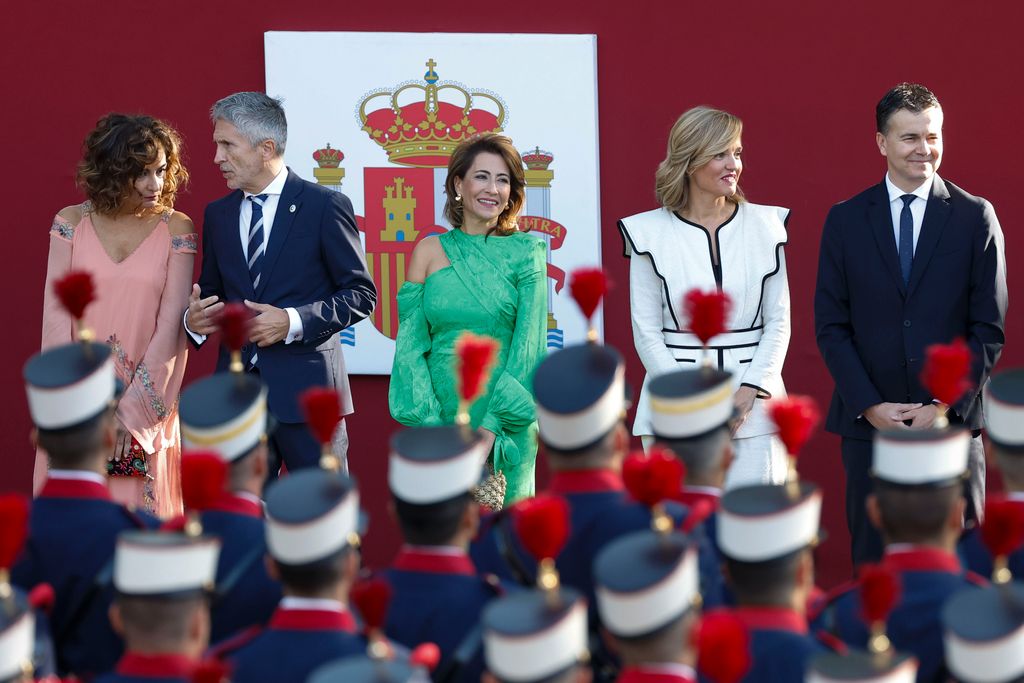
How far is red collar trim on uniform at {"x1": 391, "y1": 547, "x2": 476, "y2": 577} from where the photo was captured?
274cm

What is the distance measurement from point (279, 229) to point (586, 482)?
1.73 metres

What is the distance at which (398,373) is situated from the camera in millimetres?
4590

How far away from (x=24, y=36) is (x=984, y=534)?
394 cm

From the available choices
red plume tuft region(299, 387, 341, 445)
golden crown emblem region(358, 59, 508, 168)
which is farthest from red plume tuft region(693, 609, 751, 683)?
golden crown emblem region(358, 59, 508, 168)

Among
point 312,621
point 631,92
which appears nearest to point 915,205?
point 631,92

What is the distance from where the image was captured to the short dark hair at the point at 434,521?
276 centimetres

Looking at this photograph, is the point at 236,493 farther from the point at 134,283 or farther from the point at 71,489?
the point at 134,283

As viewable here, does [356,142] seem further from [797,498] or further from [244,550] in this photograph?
[797,498]

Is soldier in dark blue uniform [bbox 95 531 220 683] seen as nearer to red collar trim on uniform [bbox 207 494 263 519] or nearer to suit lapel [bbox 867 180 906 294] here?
red collar trim on uniform [bbox 207 494 263 519]

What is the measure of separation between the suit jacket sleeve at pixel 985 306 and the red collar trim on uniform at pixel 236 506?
2166 mm

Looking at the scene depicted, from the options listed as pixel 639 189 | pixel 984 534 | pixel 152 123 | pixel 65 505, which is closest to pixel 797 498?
pixel 984 534

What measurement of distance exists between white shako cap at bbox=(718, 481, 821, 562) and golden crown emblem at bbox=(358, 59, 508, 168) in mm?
3009

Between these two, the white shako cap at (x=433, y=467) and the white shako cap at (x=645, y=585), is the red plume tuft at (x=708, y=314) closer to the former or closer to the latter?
the white shako cap at (x=433, y=467)

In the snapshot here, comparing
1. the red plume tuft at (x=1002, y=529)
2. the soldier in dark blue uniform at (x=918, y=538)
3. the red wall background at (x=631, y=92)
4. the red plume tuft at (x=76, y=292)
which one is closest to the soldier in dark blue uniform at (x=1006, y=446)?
the soldier in dark blue uniform at (x=918, y=538)
